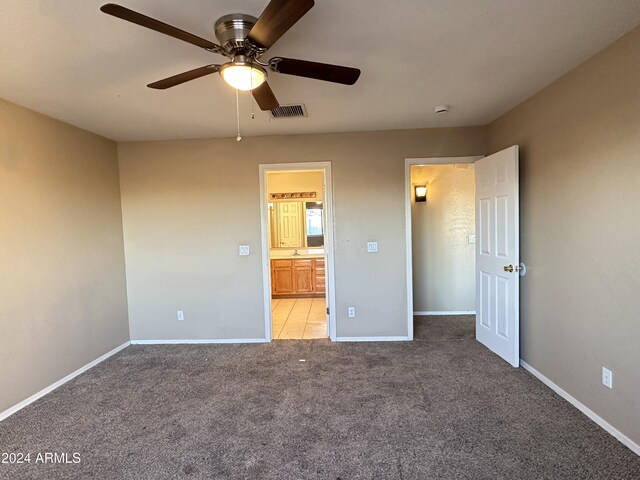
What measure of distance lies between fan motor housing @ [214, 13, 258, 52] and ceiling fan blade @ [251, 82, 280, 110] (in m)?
0.27

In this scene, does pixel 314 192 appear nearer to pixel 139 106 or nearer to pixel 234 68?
pixel 139 106

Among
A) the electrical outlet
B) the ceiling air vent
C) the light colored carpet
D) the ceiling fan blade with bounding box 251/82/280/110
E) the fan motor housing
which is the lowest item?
the light colored carpet

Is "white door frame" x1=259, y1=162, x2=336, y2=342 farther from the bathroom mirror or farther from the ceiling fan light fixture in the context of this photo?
the bathroom mirror

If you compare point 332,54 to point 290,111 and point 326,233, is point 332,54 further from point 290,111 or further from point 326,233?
point 326,233

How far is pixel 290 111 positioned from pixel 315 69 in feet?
4.51

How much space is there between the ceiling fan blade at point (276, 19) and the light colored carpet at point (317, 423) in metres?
2.19

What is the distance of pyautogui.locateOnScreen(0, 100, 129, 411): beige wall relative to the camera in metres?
2.52

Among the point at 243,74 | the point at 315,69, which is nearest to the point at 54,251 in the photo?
the point at 243,74

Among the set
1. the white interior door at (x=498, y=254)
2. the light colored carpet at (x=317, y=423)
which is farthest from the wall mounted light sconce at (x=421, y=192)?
the light colored carpet at (x=317, y=423)

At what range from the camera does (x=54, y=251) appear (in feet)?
9.59

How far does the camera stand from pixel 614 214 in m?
1.97

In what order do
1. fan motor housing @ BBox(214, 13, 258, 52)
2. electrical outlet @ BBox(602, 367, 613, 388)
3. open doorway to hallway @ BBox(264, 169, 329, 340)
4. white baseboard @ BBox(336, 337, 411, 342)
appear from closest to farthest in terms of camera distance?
1. fan motor housing @ BBox(214, 13, 258, 52)
2. electrical outlet @ BBox(602, 367, 613, 388)
3. white baseboard @ BBox(336, 337, 411, 342)
4. open doorway to hallway @ BBox(264, 169, 329, 340)

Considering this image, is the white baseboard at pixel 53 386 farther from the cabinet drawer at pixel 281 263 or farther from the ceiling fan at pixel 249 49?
the cabinet drawer at pixel 281 263

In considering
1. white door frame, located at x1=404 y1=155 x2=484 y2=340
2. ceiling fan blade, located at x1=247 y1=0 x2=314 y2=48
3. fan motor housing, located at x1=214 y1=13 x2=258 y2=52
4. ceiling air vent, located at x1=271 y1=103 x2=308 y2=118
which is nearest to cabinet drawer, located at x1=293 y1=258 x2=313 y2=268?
white door frame, located at x1=404 y1=155 x2=484 y2=340
